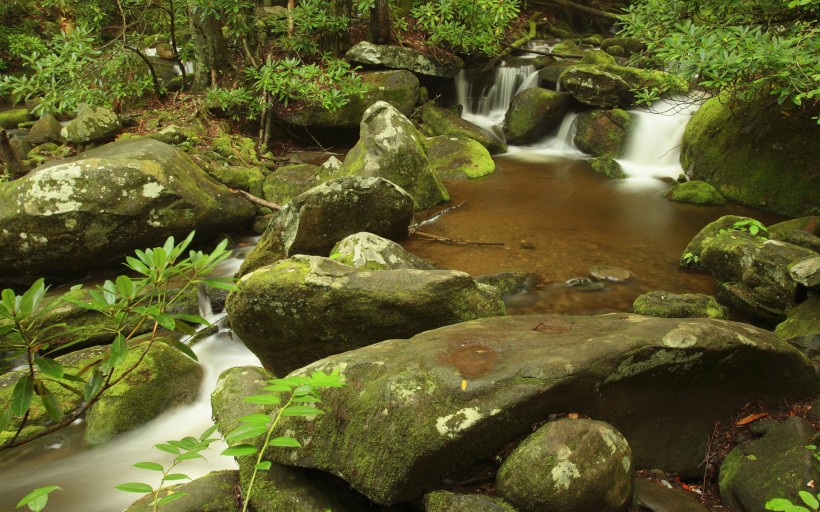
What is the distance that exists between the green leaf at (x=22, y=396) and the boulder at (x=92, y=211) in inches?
210

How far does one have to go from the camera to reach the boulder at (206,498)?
266 cm

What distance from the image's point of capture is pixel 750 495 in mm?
2828

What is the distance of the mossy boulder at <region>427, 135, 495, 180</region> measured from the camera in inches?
391

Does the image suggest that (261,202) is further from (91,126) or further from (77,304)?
(77,304)

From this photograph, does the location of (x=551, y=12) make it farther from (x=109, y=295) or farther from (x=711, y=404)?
(x=109, y=295)

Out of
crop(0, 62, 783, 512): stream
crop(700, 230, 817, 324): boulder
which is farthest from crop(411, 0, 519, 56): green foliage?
crop(700, 230, 817, 324): boulder

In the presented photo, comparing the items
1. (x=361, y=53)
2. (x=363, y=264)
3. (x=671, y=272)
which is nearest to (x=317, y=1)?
(x=361, y=53)

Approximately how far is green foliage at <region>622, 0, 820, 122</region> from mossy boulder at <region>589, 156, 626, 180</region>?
3.24 meters

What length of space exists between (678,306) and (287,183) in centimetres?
573

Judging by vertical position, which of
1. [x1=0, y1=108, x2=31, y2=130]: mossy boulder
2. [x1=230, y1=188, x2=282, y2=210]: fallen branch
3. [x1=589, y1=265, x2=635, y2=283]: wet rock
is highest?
[x1=0, y1=108, x2=31, y2=130]: mossy boulder

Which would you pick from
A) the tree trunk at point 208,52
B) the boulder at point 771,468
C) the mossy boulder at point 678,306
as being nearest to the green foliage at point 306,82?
the tree trunk at point 208,52

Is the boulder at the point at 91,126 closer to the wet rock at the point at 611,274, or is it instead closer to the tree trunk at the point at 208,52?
the tree trunk at the point at 208,52

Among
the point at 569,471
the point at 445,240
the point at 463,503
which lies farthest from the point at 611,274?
the point at 463,503

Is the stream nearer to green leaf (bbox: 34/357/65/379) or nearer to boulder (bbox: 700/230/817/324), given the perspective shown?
boulder (bbox: 700/230/817/324)
